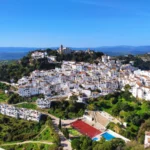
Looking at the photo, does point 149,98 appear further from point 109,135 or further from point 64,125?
point 64,125

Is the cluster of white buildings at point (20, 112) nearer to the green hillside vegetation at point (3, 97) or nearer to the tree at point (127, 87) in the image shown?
the green hillside vegetation at point (3, 97)

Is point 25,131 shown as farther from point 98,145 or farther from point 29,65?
point 29,65

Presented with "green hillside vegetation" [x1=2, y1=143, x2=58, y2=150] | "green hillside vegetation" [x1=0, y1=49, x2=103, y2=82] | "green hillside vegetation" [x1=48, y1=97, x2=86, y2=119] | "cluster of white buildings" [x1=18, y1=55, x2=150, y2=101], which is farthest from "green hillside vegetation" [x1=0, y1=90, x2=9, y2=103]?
"green hillside vegetation" [x1=2, y1=143, x2=58, y2=150]

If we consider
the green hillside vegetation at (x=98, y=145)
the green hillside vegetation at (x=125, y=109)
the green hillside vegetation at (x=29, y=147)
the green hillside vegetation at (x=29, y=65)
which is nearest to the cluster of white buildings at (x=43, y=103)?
the green hillside vegetation at (x=125, y=109)

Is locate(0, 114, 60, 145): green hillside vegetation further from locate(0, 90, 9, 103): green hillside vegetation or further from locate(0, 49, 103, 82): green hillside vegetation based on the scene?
locate(0, 49, 103, 82): green hillside vegetation

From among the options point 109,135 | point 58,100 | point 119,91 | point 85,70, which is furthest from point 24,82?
point 109,135
